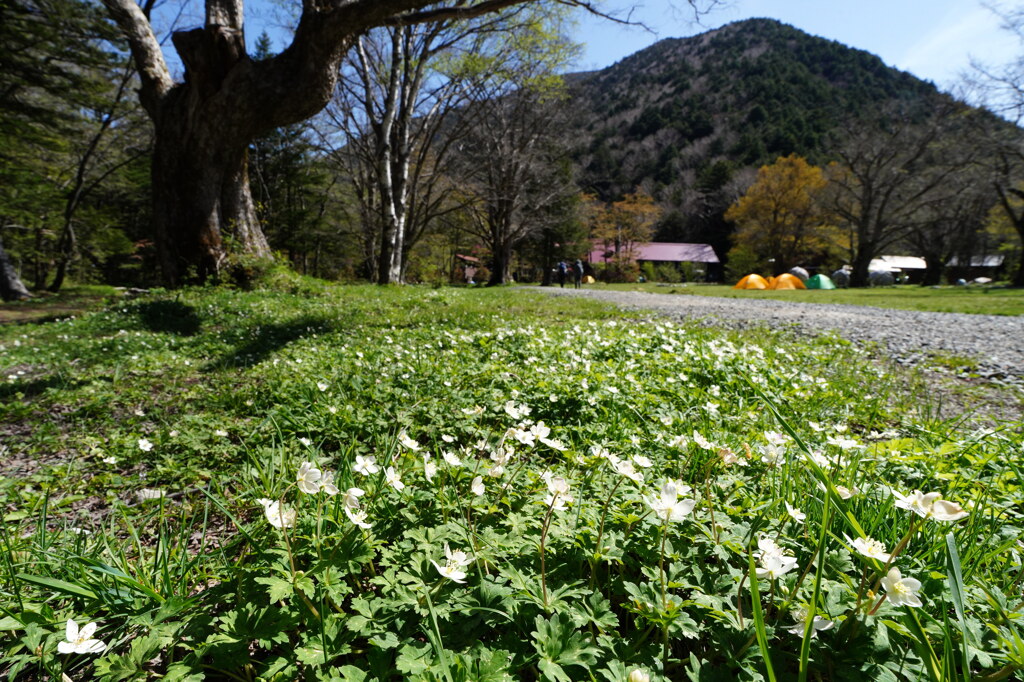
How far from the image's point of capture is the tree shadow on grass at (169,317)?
18.3 feet

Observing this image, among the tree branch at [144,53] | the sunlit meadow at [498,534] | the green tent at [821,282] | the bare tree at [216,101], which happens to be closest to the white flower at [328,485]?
the sunlit meadow at [498,534]

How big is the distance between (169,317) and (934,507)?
25.7 feet

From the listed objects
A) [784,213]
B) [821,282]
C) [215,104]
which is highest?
[784,213]

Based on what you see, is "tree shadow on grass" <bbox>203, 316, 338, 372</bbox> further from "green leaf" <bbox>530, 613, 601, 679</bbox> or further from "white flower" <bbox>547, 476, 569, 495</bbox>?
"green leaf" <bbox>530, 613, 601, 679</bbox>

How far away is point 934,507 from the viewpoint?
0.92 metres

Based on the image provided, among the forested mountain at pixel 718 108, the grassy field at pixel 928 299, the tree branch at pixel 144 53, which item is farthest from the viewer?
the forested mountain at pixel 718 108

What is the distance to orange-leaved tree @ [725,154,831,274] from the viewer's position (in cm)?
3741

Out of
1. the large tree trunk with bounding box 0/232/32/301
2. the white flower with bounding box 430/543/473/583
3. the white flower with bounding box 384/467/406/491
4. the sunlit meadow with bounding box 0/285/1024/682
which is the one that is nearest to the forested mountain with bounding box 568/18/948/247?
the large tree trunk with bounding box 0/232/32/301

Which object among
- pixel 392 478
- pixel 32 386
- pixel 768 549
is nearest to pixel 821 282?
pixel 768 549

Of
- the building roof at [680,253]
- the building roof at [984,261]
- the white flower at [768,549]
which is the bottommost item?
the white flower at [768,549]

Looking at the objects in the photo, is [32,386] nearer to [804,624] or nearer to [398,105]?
[804,624]

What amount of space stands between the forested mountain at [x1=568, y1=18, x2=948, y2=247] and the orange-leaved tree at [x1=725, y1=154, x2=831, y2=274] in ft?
11.5

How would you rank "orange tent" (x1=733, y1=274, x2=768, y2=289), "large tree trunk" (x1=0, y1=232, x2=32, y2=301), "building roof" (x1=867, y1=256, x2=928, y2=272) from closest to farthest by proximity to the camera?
"large tree trunk" (x1=0, y1=232, x2=32, y2=301)
"orange tent" (x1=733, y1=274, x2=768, y2=289)
"building roof" (x1=867, y1=256, x2=928, y2=272)

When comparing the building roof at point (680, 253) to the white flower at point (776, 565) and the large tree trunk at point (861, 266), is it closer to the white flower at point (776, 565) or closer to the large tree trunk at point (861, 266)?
the large tree trunk at point (861, 266)
